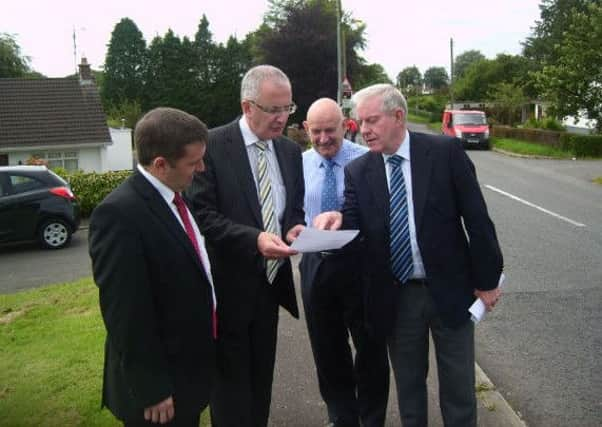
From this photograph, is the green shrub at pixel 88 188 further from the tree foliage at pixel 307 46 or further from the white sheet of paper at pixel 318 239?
the tree foliage at pixel 307 46

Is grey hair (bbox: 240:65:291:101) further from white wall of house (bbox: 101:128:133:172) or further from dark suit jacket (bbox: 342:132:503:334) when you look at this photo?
white wall of house (bbox: 101:128:133:172)

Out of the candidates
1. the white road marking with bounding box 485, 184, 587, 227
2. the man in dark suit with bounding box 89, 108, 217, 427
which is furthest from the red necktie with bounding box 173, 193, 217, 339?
the white road marking with bounding box 485, 184, 587, 227

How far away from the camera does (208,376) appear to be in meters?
2.74

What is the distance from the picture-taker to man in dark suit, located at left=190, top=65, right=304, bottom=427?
322 centimetres

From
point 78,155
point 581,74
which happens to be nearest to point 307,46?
point 78,155

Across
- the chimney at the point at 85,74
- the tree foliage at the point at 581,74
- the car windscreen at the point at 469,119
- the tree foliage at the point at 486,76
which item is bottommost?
the car windscreen at the point at 469,119

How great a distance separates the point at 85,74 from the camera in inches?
1313

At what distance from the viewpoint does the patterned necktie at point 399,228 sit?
10.7ft

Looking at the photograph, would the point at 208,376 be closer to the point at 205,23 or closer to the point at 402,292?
the point at 402,292

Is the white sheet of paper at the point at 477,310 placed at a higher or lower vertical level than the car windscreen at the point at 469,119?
lower

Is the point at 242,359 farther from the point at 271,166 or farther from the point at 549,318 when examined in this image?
the point at 549,318

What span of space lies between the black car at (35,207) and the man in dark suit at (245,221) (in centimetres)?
1030

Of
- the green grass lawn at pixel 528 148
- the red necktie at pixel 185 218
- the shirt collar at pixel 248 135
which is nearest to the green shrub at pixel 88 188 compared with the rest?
the shirt collar at pixel 248 135

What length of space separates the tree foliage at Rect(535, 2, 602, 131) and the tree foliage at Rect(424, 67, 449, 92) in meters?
108
